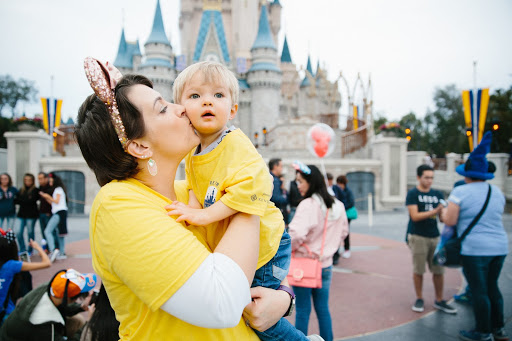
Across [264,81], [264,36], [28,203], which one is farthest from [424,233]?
[264,36]

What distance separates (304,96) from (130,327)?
144ft

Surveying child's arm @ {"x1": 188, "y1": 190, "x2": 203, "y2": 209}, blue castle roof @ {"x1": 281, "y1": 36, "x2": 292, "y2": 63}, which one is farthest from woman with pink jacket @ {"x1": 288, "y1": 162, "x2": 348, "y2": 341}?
blue castle roof @ {"x1": 281, "y1": 36, "x2": 292, "y2": 63}

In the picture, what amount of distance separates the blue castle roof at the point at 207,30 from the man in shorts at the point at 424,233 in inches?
1346

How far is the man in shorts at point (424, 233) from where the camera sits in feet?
14.8

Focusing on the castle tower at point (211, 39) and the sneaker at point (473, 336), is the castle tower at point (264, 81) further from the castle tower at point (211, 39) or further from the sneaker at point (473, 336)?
the sneaker at point (473, 336)

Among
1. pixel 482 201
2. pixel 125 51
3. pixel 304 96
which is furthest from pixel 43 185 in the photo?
pixel 304 96

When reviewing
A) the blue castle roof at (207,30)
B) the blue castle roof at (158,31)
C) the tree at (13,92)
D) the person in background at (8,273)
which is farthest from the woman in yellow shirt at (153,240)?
the tree at (13,92)

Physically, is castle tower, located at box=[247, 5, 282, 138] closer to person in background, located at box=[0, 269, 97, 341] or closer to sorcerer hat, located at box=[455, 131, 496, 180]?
sorcerer hat, located at box=[455, 131, 496, 180]

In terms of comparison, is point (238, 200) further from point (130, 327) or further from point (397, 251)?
point (397, 251)

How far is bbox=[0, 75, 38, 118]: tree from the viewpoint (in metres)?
48.4

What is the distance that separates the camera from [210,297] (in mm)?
950

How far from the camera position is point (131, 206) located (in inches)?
41.0

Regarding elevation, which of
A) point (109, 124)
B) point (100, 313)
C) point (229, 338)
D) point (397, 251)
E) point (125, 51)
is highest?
point (125, 51)

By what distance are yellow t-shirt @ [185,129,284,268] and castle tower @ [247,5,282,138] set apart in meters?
31.6
